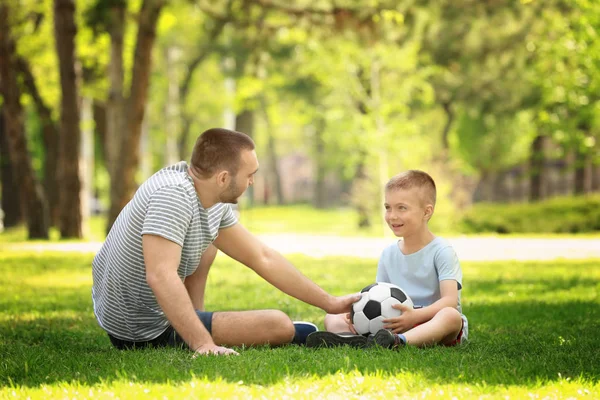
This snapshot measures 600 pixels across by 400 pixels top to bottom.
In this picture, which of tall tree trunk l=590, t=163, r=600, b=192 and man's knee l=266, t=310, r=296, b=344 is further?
tall tree trunk l=590, t=163, r=600, b=192

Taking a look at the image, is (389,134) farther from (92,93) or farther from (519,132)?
(519,132)

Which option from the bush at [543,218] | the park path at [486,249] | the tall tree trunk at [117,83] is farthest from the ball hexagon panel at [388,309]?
the bush at [543,218]

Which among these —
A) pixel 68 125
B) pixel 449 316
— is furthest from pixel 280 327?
pixel 68 125

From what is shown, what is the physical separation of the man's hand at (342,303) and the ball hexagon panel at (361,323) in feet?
0.38

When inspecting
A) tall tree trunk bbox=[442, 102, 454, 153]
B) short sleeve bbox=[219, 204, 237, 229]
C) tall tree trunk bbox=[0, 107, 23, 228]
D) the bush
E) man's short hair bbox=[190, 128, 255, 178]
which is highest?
tall tree trunk bbox=[442, 102, 454, 153]

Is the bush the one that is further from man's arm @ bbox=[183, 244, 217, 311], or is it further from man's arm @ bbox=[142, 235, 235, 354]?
man's arm @ bbox=[142, 235, 235, 354]

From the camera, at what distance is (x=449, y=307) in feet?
19.2

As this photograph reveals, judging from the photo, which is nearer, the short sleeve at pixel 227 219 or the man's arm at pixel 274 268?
the short sleeve at pixel 227 219

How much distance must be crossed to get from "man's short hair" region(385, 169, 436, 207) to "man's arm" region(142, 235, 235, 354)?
1.79m

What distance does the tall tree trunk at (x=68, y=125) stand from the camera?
811 inches

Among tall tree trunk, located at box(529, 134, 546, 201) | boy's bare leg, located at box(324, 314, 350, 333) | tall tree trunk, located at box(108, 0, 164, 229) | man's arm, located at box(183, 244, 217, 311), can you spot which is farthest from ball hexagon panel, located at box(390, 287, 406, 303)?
tall tree trunk, located at box(529, 134, 546, 201)

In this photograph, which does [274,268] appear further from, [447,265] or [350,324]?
[447,265]

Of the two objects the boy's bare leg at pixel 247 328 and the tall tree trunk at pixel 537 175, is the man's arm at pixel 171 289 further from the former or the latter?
the tall tree trunk at pixel 537 175

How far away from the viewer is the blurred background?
2009cm
